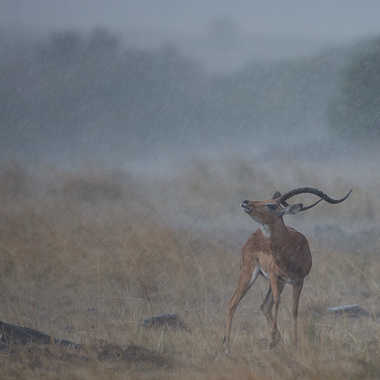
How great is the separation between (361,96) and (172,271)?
21.4 meters

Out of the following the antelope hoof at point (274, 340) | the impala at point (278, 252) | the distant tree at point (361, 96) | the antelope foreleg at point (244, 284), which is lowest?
the antelope hoof at point (274, 340)

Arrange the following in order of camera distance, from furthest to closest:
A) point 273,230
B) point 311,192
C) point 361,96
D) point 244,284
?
point 361,96 < point 244,284 < point 273,230 < point 311,192

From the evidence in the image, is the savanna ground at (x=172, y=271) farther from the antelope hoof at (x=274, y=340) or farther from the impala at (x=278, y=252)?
the impala at (x=278, y=252)

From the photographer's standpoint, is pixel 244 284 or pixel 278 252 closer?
pixel 278 252

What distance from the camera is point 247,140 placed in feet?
102

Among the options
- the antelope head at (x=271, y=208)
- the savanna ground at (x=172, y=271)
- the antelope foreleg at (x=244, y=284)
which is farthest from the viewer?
the antelope foreleg at (x=244, y=284)

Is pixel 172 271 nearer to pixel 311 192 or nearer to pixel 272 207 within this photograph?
pixel 272 207

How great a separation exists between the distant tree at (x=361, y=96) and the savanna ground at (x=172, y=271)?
9.42m

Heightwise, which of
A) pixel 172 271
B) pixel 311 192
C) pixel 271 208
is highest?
pixel 311 192

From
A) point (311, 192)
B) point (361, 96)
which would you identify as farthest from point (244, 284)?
point (361, 96)

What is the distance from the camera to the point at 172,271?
13.2 metres

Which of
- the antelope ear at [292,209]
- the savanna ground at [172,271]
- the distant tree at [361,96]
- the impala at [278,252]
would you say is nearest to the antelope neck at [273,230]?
the impala at [278,252]

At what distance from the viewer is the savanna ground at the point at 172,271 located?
25.9 ft

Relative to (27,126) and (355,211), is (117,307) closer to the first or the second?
(355,211)
